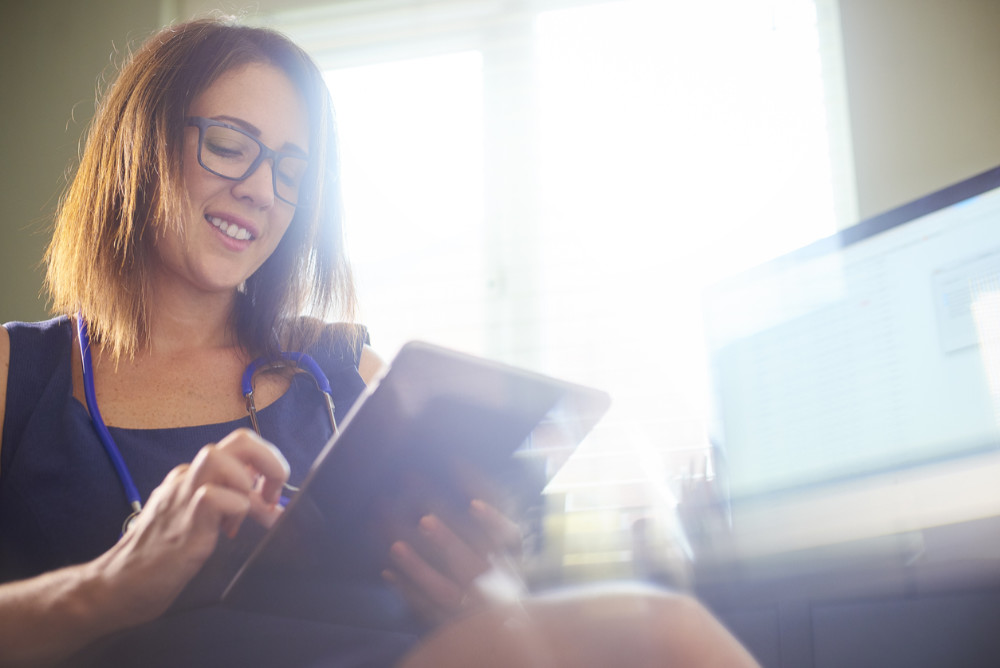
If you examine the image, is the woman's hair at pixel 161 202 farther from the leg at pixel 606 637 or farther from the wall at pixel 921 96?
the wall at pixel 921 96

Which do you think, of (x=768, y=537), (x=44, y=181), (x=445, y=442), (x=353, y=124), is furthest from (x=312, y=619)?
(x=44, y=181)

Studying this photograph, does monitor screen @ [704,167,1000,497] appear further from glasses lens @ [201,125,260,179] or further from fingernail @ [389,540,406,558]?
glasses lens @ [201,125,260,179]

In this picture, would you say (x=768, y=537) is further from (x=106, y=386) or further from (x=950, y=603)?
(x=106, y=386)

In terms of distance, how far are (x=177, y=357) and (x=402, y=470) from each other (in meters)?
0.58

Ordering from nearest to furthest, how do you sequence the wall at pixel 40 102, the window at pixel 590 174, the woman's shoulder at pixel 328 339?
1. the woman's shoulder at pixel 328 339
2. the window at pixel 590 174
3. the wall at pixel 40 102

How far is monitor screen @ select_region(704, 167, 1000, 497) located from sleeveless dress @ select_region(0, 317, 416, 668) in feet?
2.19

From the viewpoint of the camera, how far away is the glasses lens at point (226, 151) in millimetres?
1094

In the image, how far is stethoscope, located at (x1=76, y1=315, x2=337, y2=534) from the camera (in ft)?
2.96

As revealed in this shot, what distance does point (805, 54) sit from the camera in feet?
6.93

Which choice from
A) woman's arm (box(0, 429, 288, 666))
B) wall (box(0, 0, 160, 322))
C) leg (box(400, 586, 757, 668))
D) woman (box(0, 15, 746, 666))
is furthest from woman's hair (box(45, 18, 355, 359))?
wall (box(0, 0, 160, 322))

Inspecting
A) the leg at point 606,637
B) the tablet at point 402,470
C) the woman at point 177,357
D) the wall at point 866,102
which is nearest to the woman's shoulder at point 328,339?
the woman at point 177,357

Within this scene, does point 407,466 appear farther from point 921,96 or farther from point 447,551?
point 921,96

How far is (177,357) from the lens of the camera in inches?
44.8

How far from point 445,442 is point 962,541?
708 millimetres
